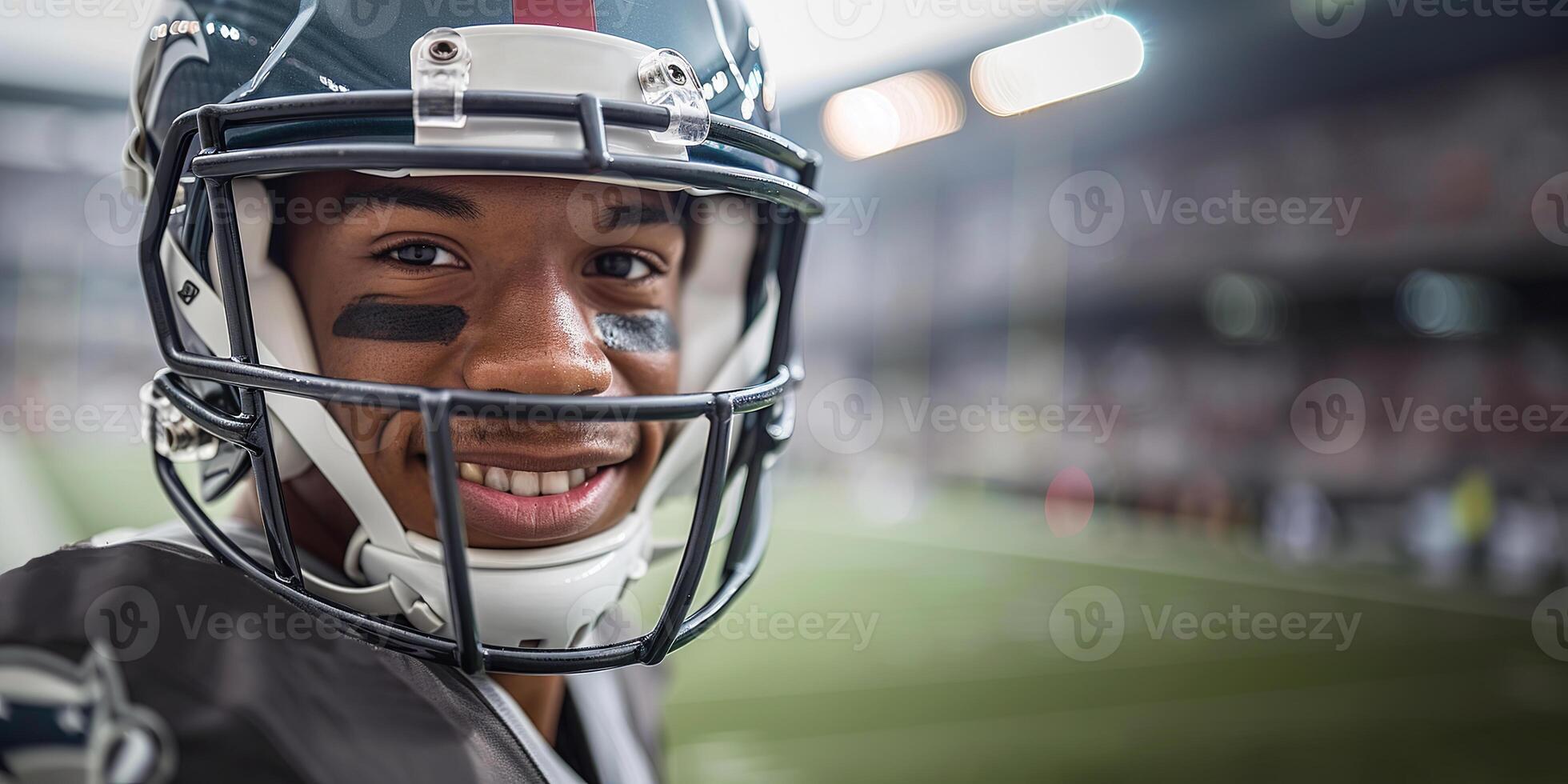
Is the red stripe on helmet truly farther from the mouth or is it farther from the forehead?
the mouth

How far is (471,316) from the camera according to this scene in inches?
25.4

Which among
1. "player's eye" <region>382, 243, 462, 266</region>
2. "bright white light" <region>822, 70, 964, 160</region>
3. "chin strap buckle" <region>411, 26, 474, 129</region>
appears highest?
"bright white light" <region>822, 70, 964, 160</region>

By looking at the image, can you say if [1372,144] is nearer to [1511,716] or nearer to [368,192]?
[1511,716]

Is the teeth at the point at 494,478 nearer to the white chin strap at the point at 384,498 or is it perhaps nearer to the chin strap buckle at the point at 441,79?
the white chin strap at the point at 384,498

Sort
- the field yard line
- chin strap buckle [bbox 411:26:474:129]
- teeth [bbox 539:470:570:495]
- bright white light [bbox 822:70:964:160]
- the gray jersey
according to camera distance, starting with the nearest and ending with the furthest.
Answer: the gray jersey
chin strap buckle [bbox 411:26:474:129]
teeth [bbox 539:470:570:495]
the field yard line
bright white light [bbox 822:70:964:160]

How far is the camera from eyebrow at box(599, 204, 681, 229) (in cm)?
66

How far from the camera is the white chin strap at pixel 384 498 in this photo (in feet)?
2.00

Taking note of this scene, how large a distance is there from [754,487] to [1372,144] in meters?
5.01

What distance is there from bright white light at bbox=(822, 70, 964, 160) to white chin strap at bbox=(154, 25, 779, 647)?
6.23 metres

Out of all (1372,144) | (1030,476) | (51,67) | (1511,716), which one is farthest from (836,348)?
(1511,716)

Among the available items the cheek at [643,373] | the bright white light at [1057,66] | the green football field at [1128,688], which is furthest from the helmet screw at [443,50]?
the bright white light at [1057,66]

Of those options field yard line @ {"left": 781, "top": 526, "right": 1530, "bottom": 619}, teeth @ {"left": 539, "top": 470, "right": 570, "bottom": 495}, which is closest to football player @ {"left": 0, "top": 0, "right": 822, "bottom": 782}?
teeth @ {"left": 539, "top": 470, "right": 570, "bottom": 495}

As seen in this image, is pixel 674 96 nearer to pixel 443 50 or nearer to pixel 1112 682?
pixel 443 50

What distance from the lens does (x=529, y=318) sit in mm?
632
